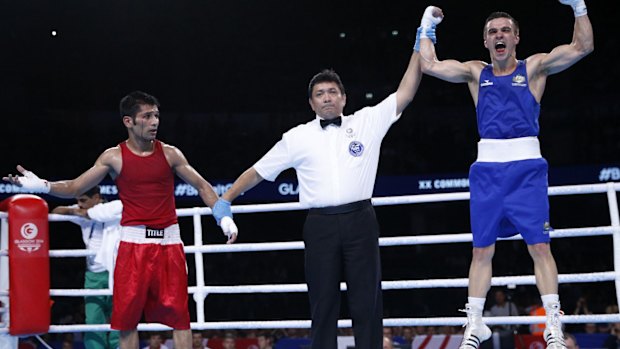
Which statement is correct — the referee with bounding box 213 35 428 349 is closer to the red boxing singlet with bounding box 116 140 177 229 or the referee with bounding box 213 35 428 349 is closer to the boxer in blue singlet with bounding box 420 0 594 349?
the boxer in blue singlet with bounding box 420 0 594 349

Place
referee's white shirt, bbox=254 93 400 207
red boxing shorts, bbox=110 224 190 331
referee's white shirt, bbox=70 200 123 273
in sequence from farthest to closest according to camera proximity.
Answer: 1. referee's white shirt, bbox=70 200 123 273
2. red boxing shorts, bbox=110 224 190 331
3. referee's white shirt, bbox=254 93 400 207

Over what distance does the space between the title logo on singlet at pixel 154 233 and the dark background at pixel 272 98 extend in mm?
10005

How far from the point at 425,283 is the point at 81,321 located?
313 inches

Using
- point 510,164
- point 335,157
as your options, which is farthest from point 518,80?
point 335,157

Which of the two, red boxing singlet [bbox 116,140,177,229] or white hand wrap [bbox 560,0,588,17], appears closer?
white hand wrap [bbox 560,0,588,17]

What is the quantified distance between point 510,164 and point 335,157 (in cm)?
84

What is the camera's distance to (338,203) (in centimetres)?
394

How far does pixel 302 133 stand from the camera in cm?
414

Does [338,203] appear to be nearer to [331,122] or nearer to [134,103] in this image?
[331,122]

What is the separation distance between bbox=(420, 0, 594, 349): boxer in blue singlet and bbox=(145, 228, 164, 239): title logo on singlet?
1.75m

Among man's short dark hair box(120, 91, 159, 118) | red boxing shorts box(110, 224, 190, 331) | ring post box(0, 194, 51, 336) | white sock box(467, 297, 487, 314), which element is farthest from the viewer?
ring post box(0, 194, 51, 336)

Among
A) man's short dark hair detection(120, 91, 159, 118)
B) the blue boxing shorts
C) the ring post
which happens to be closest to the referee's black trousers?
the blue boxing shorts

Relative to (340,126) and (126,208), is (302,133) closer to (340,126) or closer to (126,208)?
(340,126)

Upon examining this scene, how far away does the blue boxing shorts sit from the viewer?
3.80 metres
